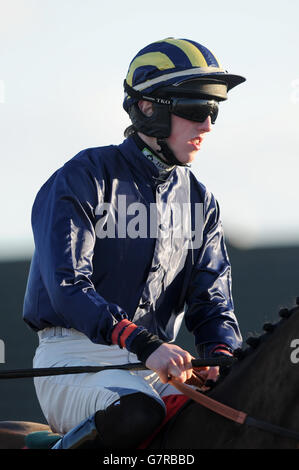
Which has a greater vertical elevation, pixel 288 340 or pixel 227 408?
pixel 288 340

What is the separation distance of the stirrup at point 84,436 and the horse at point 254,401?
0.20 metres

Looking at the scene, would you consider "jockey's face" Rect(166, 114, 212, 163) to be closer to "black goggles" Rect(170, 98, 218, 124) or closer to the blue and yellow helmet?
"black goggles" Rect(170, 98, 218, 124)

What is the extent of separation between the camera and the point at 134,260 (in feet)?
12.8

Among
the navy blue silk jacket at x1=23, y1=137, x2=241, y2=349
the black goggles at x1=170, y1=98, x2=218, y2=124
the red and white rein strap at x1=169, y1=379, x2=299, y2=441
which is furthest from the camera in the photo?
the black goggles at x1=170, y1=98, x2=218, y2=124

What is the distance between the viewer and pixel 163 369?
3203mm

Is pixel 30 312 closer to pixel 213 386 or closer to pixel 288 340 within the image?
pixel 213 386

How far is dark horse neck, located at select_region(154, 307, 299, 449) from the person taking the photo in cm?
304

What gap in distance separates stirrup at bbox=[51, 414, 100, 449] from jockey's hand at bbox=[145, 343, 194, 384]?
31cm

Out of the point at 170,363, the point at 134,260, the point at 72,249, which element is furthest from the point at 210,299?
the point at 170,363

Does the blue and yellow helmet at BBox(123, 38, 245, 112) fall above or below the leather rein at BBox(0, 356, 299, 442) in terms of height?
above

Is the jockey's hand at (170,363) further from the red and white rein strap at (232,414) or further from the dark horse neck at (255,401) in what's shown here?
the dark horse neck at (255,401)

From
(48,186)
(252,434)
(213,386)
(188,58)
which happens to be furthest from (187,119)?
(252,434)

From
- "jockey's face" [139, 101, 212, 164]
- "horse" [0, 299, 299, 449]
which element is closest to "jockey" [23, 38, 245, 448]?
"jockey's face" [139, 101, 212, 164]
